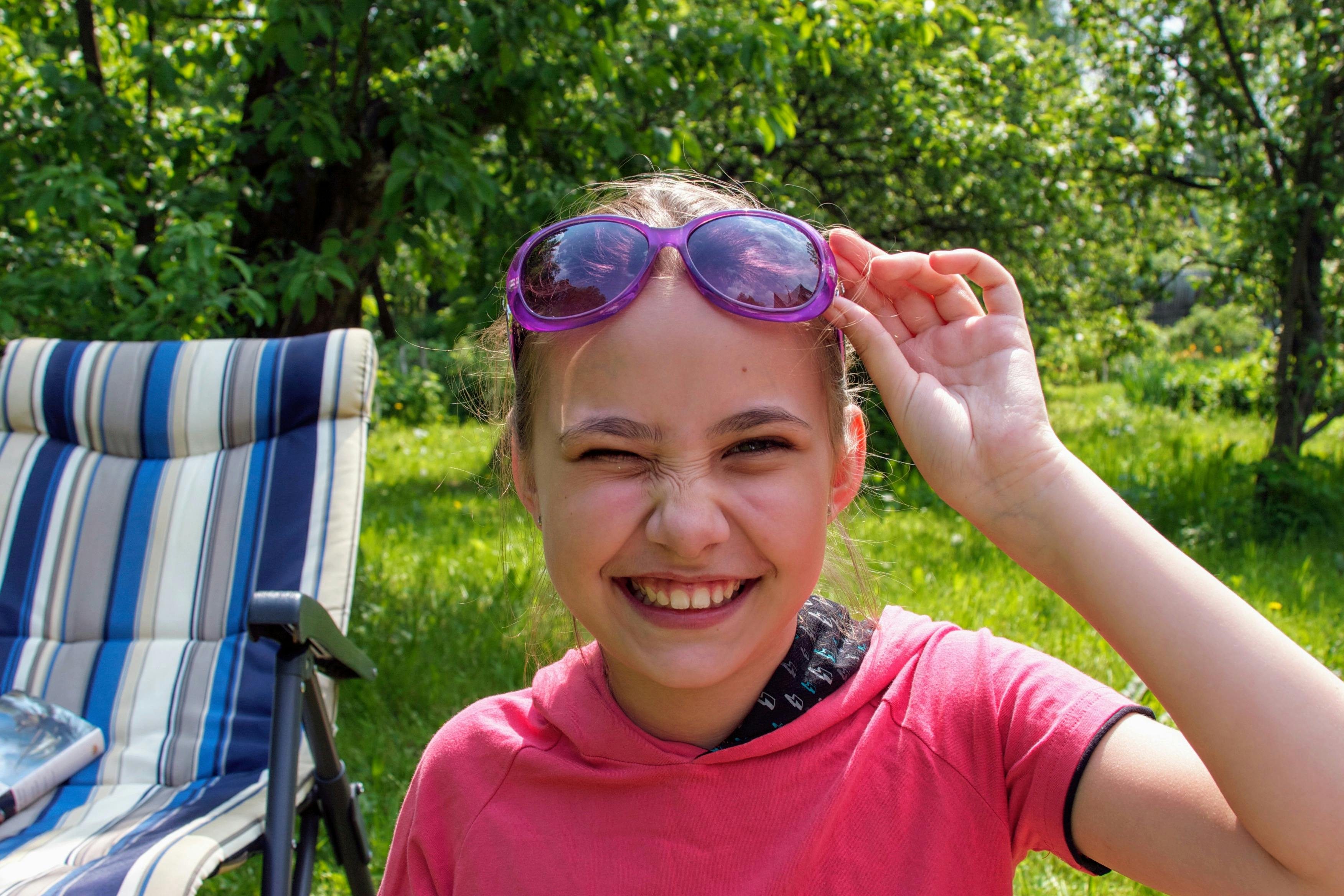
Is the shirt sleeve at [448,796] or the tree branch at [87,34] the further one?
the tree branch at [87,34]

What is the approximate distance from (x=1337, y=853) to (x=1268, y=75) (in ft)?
19.0

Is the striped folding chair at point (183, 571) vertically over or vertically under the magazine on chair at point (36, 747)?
over

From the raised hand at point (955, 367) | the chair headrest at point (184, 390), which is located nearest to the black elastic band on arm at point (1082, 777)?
the raised hand at point (955, 367)

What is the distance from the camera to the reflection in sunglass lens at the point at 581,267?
4.03ft

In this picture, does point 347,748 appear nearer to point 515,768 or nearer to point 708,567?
point 515,768

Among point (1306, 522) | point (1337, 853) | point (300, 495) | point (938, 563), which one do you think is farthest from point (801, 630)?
point (1306, 522)

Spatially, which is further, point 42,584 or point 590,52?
point 590,52

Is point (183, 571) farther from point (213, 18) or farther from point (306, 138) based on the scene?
point (213, 18)

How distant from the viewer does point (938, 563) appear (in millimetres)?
4059

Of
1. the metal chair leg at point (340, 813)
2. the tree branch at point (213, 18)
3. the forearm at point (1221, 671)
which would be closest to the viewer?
the forearm at point (1221, 671)

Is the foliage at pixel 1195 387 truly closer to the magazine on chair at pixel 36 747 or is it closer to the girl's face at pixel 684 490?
the girl's face at pixel 684 490

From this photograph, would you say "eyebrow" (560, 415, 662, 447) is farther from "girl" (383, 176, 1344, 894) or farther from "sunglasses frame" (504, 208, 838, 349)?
"sunglasses frame" (504, 208, 838, 349)

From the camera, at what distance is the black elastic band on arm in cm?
105

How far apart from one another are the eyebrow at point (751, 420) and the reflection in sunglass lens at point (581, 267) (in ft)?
0.69
